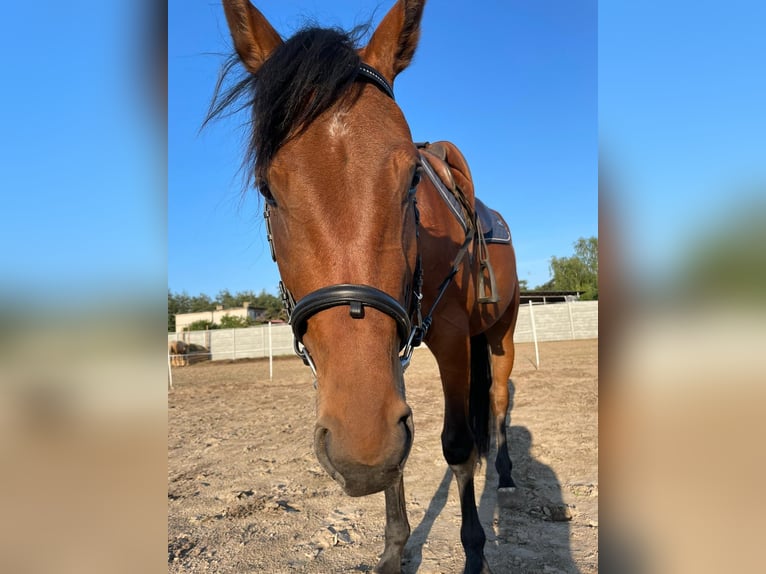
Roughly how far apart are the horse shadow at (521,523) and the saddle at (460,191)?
1.76 m

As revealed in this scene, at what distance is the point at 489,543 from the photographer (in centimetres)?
308

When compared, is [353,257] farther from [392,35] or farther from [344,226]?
[392,35]

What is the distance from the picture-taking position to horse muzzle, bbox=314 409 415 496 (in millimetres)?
1171

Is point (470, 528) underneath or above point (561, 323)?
above

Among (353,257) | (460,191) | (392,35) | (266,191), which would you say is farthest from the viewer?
(460,191)

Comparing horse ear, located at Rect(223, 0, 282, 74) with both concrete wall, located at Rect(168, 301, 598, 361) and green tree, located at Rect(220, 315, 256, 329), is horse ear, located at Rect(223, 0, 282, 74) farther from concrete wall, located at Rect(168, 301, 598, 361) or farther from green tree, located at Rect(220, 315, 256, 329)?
green tree, located at Rect(220, 315, 256, 329)

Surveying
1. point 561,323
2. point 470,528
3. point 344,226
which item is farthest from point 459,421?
point 561,323

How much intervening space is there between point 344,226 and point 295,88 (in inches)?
22.6

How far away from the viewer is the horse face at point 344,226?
119 centimetres

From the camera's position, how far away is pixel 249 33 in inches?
72.3
